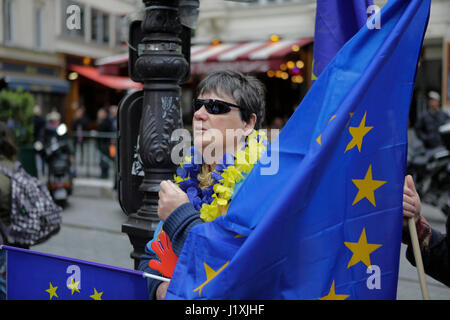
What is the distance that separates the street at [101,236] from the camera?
4.99 m

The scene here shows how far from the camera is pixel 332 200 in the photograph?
166cm

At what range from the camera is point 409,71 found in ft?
6.13

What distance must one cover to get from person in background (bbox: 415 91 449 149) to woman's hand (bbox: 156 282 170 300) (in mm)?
7929

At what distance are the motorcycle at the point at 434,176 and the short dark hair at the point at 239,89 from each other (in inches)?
232

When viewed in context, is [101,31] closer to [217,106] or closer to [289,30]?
[289,30]

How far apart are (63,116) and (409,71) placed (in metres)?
26.1

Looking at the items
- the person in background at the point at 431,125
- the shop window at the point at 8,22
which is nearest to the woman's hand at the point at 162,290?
the person in background at the point at 431,125

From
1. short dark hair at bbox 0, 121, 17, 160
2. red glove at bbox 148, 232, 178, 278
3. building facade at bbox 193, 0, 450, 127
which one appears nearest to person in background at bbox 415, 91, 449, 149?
building facade at bbox 193, 0, 450, 127

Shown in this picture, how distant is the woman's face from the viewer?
198cm

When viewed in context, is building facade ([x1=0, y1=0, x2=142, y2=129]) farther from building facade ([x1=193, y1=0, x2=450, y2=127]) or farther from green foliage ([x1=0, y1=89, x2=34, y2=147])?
green foliage ([x1=0, y1=89, x2=34, y2=147])

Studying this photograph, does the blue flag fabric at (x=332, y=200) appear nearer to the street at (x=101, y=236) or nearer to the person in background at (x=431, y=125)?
the street at (x=101, y=236)

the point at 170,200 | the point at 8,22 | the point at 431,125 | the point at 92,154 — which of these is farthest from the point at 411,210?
the point at 8,22

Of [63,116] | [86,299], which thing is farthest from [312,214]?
[63,116]
